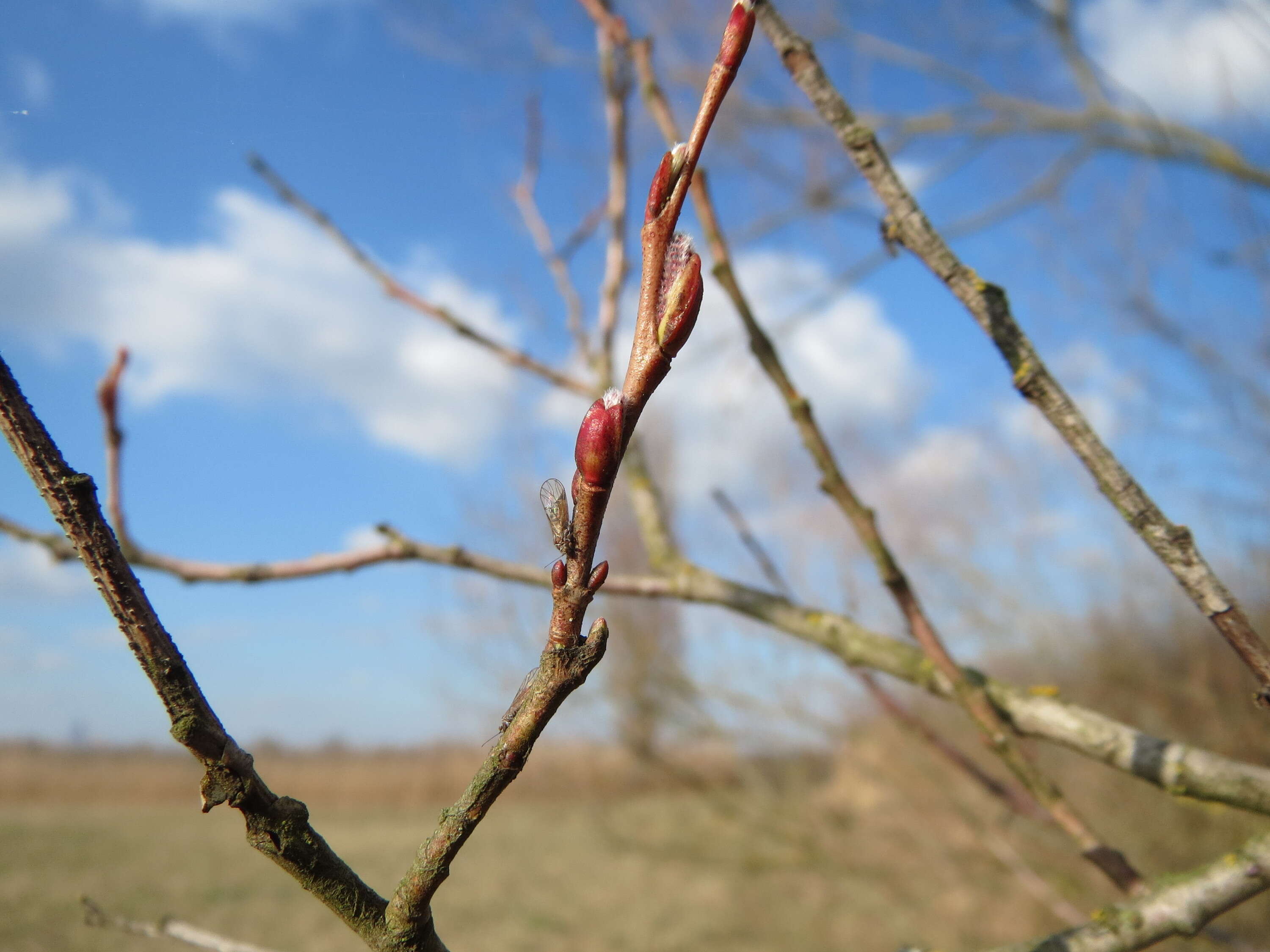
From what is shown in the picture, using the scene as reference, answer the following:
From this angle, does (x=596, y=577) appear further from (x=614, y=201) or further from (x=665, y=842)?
(x=665, y=842)

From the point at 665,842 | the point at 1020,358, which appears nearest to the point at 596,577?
the point at 1020,358

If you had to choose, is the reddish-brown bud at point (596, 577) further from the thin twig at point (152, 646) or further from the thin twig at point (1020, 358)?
the thin twig at point (1020, 358)

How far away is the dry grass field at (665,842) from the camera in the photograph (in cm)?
420

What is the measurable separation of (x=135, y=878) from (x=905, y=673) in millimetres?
11413

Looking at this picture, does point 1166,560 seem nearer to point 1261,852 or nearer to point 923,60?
point 1261,852

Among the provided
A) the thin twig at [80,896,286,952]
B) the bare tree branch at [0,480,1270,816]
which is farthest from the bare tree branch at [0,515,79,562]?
the thin twig at [80,896,286,952]

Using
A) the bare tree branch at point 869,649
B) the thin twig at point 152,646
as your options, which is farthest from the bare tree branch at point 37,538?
the thin twig at point 152,646

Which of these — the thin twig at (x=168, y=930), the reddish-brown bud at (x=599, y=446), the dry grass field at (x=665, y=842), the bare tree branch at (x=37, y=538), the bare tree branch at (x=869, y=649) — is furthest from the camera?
the dry grass field at (x=665, y=842)

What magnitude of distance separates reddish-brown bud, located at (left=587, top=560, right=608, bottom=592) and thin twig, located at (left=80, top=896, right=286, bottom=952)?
35cm

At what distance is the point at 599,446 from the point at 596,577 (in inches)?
2.2

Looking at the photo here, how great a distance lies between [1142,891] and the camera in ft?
2.18

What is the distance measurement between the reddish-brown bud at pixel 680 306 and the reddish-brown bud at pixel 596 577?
3.4 inches

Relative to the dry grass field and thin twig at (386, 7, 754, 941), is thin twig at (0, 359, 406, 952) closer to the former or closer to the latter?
thin twig at (386, 7, 754, 941)

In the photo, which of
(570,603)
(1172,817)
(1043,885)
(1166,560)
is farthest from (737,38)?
(1172,817)
